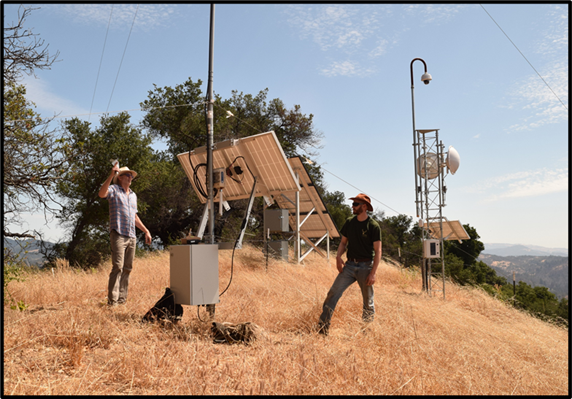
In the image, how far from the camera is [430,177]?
11.3 m

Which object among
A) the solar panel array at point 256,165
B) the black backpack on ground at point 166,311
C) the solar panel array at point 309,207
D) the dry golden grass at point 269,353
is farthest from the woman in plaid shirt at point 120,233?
the solar panel array at point 309,207

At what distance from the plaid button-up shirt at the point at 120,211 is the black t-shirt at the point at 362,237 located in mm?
3141

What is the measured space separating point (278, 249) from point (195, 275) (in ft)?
27.0

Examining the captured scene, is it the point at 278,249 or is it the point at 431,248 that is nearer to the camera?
the point at 431,248

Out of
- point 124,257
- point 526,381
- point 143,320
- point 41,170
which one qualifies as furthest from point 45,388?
point 41,170

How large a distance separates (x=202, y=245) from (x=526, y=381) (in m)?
3.76

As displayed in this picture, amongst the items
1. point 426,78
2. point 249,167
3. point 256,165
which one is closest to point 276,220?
point 256,165

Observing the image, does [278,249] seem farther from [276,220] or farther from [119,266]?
[119,266]

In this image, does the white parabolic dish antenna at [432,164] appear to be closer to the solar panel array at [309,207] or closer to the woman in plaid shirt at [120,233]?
the solar panel array at [309,207]

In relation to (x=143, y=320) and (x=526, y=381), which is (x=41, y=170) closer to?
(x=143, y=320)

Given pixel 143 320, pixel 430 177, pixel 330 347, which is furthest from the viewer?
pixel 430 177

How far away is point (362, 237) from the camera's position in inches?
229

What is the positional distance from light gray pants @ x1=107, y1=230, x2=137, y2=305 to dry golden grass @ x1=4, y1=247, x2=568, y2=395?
0.75 ft

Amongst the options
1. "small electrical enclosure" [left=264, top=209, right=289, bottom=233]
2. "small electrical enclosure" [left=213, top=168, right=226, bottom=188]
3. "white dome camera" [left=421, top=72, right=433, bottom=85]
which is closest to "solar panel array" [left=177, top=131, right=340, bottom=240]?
"small electrical enclosure" [left=213, top=168, right=226, bottom=188]
